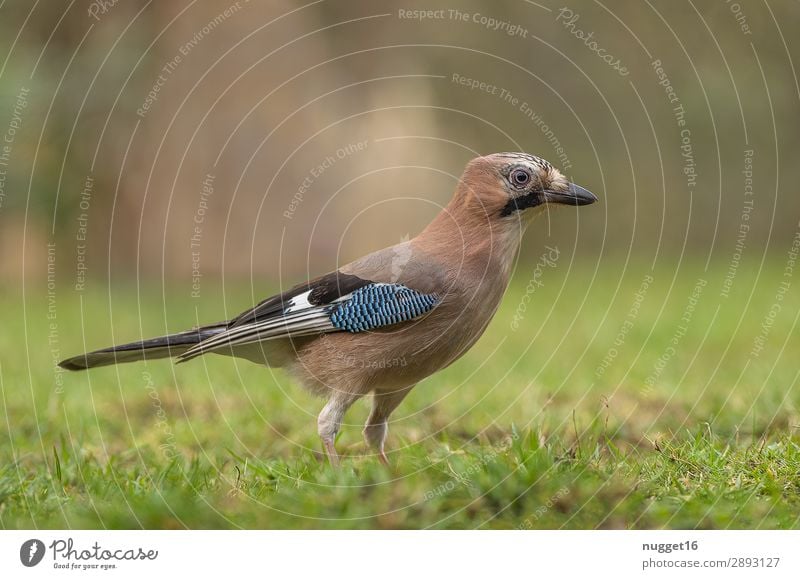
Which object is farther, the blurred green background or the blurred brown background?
the blurred brown background

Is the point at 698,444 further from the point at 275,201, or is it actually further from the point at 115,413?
the point at 275,201

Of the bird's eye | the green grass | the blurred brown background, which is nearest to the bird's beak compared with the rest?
the bird's eye

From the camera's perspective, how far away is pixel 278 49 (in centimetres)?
1441

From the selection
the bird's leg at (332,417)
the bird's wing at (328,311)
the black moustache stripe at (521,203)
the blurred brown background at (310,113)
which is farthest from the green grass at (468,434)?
the blurred brown background at (310,113)

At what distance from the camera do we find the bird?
5070 mm

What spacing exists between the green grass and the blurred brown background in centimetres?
312

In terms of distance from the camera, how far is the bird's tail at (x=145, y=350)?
5.21 metres

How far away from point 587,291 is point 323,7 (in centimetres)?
652

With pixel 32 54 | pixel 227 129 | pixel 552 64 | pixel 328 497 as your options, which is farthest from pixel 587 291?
pixel 328 497

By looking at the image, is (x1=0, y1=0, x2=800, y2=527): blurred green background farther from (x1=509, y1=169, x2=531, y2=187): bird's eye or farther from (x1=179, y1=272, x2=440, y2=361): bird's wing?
(x1=509, y1=169, x2=531, y2=187): bird's eye

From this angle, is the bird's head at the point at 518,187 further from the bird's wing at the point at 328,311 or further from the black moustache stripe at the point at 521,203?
the bird's wing at the point at 328,311

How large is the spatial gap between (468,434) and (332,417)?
1186 millimetres
